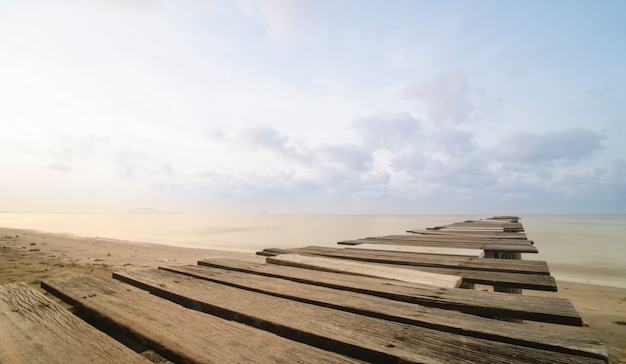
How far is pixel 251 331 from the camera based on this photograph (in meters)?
1.23

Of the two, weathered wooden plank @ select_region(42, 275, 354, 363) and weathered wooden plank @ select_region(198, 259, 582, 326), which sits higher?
weathered wooden plank @ select_region(198, 259, 582, 326)

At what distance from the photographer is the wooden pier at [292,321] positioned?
104 centimetres

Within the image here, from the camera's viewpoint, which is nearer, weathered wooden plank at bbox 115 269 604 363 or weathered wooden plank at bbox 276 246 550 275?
weathered wooden plank at bbox 115 269 604 363

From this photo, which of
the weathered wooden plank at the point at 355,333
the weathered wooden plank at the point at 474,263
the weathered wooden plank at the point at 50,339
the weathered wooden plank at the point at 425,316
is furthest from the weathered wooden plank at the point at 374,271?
the weathered wooden plank at the point at 50,339

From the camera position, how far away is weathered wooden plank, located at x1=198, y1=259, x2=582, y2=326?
4.46 ft

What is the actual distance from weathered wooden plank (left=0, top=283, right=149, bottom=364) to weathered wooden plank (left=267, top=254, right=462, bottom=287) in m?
1.64

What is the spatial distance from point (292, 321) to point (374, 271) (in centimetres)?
126

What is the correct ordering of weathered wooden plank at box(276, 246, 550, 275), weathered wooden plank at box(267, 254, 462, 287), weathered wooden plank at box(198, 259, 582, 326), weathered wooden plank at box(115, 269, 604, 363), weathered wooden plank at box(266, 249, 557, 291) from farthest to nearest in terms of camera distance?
weathered wooden plank at box(276, 246, 550, 275) < weathered wooden plank at box(267, 254, 462, 287) < weathered wooden plank at box(266, 249, 557, 291) < weathered wooden plank at box(198, 259, 582, 326) < weathered wooden plank at box(115, 269, 604, 363)

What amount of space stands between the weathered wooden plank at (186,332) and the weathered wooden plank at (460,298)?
762 millimetres

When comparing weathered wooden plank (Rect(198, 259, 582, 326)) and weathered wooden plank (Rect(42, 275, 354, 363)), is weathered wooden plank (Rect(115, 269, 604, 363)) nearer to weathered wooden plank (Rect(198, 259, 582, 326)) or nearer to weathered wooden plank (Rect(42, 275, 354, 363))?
weathered wooden plank (Rect(42, 275, 354, 363))

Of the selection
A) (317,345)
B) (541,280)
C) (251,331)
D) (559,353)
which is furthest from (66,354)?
(541,280)

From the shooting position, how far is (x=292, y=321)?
1.31 m

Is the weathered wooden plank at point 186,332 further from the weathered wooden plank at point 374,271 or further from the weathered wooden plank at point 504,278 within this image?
the weathered wooden plank at point 504,278

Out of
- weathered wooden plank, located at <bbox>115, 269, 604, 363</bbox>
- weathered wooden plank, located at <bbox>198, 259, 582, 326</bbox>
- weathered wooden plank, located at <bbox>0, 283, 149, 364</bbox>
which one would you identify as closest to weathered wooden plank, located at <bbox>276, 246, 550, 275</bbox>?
weathered wooden plank, located at <bbox>198, 259, 582, 326</bbox>
